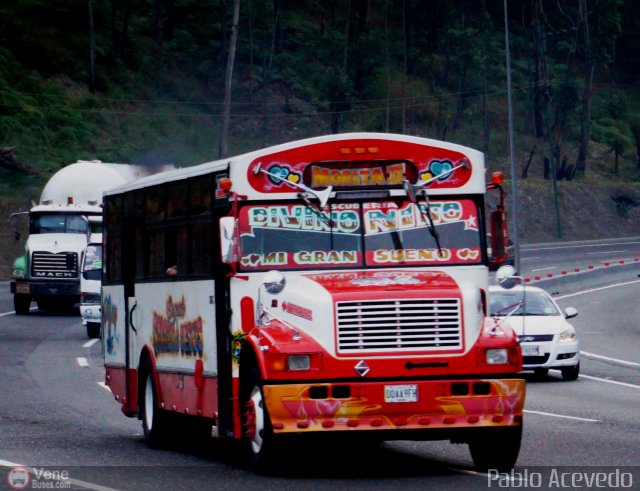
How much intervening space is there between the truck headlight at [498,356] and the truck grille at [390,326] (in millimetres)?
320

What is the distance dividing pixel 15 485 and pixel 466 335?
3546mm

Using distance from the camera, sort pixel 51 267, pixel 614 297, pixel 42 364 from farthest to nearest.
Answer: pixel 614 297
pixel 51 267
pixel 42 364

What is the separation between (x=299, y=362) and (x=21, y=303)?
30.5 meters

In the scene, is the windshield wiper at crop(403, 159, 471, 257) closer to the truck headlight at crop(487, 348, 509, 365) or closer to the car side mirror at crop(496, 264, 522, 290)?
the car side mirror at crop(496, 264, 522, 290)

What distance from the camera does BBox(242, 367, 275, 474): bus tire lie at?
11.2 meters

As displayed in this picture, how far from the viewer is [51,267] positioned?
132 ft

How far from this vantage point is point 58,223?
40.5m

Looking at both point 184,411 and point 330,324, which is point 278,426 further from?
point 184,411

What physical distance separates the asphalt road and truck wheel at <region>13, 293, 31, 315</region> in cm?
1410

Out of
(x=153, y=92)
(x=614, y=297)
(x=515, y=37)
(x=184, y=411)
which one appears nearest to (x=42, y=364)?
(x=184, y=411)

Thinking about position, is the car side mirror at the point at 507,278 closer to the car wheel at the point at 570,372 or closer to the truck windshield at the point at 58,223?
the car wheel at the point at 570,372

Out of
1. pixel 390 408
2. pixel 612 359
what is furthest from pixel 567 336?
pixel 390 408

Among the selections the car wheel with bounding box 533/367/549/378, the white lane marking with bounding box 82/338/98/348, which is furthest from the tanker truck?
the car wheel with bounding box 533/367/549/378

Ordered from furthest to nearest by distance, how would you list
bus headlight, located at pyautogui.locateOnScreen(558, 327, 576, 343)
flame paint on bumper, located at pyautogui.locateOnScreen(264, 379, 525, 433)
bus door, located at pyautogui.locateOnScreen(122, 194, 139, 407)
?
1. bus headlight, located at pyautogui.locateOnScreen(558, 327, 576, 343)
2. bus door, located at pyautogui.locateOnScreen(122, 194, 139, 407)
3. flame paint on bumper, located at pyautogui.locateOnScreen(264, 379, 525, 433)
